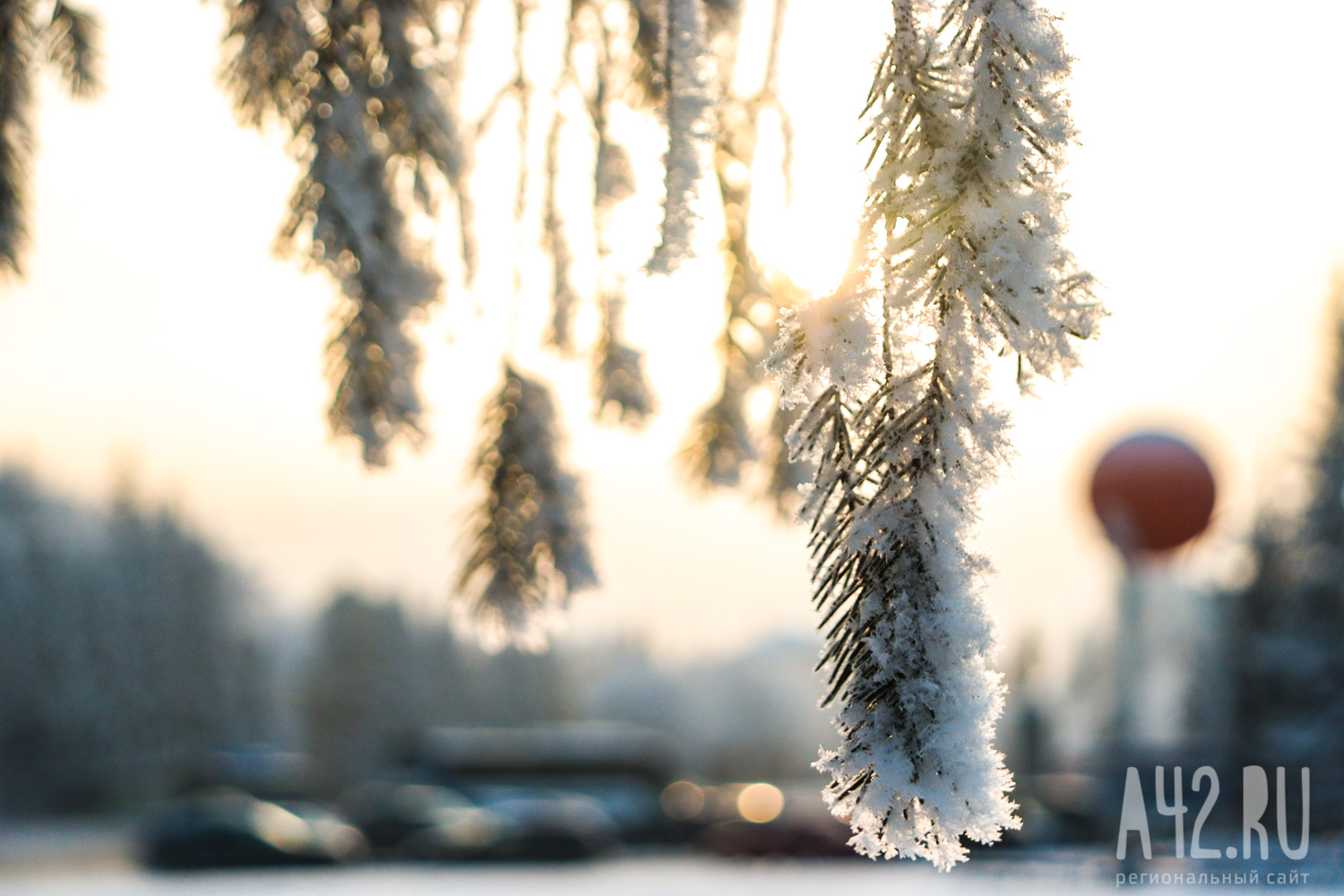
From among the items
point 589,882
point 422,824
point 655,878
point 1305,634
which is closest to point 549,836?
point 655,878

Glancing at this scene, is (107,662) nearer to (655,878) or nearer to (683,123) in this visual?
(655,878)

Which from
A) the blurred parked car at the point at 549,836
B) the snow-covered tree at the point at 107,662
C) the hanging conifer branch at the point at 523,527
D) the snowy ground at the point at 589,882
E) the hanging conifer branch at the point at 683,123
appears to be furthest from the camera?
the snow-covered tree at the point at 107,662

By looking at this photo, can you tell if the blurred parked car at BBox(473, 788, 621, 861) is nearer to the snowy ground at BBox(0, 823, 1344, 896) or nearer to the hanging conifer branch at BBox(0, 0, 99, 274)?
the snowy ground at BBox(0, 823, 1344, 896)

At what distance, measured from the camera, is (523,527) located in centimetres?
216

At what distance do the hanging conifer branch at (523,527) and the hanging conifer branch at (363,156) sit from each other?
0.18 meters

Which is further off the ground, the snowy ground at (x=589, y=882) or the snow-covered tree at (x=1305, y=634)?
the snow-covered tree at (x=1305, y=634)

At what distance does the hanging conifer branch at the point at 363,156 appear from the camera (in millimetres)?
1961

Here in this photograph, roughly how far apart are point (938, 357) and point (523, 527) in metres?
1.31

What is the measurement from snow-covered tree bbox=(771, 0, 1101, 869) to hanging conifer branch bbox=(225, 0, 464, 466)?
4.01 ft

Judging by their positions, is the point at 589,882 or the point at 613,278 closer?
the point at 613,278

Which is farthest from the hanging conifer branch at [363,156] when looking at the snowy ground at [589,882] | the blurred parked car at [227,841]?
the blurred parked car at [227,841]

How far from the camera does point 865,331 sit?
98 cm

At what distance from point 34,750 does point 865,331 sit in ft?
163

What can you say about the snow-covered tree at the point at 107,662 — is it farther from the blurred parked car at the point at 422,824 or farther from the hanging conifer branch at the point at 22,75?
the hanging conifer branch at the point at 22,75
